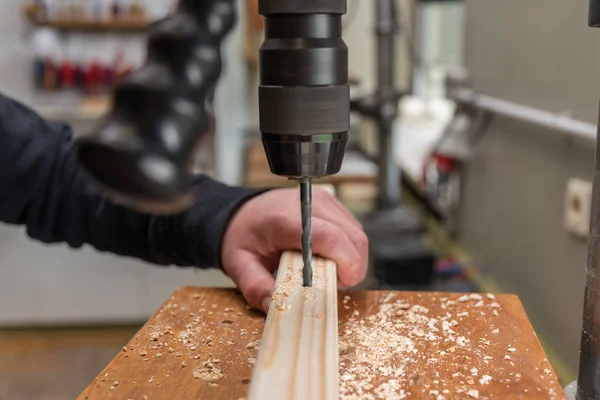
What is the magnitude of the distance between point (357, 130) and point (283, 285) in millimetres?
2253

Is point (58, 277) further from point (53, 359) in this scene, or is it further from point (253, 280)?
point (253, 280)

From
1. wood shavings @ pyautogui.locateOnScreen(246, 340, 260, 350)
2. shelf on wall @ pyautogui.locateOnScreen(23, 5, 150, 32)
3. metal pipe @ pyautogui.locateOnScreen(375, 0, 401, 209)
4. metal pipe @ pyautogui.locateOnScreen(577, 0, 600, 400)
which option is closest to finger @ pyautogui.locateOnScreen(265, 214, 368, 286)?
wood shavings @ pyautogui.locateOnScreen(246, 340, 260, 350)

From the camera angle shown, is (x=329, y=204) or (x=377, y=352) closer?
(x=377, y=352)

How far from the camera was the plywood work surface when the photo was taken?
40 cm

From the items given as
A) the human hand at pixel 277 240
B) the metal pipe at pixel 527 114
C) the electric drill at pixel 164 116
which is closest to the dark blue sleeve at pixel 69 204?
the human hand at pixel 277 240

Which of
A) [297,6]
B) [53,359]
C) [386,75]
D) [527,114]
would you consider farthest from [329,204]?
[53,359]

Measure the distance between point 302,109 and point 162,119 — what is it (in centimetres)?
13

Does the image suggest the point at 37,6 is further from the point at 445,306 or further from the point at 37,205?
the point at 445,306

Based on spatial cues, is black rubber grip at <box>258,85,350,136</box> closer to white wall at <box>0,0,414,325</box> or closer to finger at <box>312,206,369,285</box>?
finger at <box>312,206,369,285</box>

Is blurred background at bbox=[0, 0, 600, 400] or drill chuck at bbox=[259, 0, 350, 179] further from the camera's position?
blurred background at bbox=[0, 0, 600, 400]

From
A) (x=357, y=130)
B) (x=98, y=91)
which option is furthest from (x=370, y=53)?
(x=98, y=91)

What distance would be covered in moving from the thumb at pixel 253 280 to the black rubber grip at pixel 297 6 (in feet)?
0.86

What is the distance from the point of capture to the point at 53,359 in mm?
1869

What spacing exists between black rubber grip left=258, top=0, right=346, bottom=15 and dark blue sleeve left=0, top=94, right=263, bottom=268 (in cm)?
30
